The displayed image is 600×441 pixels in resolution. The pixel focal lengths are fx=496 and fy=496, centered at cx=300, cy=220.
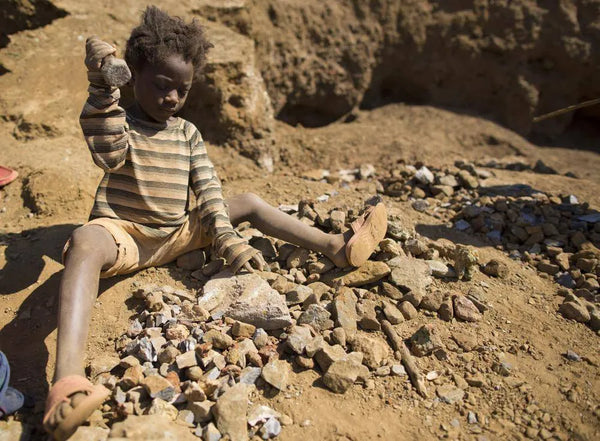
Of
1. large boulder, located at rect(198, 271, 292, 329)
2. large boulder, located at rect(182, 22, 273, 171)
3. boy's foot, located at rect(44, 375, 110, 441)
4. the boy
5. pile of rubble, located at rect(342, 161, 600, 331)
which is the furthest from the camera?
large boulder, located at rect(182, 22, 273, 171)

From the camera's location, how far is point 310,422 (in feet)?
6.36

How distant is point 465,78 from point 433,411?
4.11 metres

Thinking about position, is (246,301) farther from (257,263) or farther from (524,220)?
(524,220)

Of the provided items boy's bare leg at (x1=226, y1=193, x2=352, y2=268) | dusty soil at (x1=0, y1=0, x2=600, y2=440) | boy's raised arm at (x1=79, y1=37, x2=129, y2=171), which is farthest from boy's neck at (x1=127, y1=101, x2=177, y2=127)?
dusty soil at (x1=0, y1=0, x2=600, y2=440)

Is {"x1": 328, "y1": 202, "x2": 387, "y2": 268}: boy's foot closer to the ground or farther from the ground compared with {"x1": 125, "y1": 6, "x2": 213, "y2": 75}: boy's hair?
closer to the ground

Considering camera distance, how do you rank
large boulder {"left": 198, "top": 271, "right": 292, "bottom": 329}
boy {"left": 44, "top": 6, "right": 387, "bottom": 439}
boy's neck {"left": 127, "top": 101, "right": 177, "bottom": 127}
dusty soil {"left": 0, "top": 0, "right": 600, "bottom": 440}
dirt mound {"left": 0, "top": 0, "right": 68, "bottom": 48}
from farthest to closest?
dirt mound {"left": 0, "top": 0, "right": 68, "bottom": 48} < boy's neck {"left": 127, "top": 101, "right": 177, "bottom": 127} < large boulder {"left": 198, "top": 271, "right": 292, "bottom": 329} < boy {"left": 44, "top": 6, "right": 387, "bottom": 439} < dusty soil {"left": 0, "top": 0, "right": 600, "bottom": 440}

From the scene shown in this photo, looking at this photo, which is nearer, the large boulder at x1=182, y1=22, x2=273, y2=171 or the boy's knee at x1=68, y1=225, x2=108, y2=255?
the boy's knee at x1=68, y1=225, x2=108, y2=255

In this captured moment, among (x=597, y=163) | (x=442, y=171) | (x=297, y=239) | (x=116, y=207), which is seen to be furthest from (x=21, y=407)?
(x=597, y=163)

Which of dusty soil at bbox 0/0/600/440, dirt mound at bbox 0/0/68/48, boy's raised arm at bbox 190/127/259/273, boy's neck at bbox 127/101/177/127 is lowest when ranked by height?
dusty soil at bbox 0/0/600/440

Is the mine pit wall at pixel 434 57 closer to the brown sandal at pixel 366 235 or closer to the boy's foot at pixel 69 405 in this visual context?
the brown sandal at pixel 366 235

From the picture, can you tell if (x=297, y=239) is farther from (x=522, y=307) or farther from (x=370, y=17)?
(x=370, y=17)

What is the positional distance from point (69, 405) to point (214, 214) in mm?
1208

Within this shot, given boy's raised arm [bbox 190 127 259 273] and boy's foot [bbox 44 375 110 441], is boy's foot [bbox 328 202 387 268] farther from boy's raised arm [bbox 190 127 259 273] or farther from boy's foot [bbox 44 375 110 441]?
boy's foot [bbox 44 375 110 441]

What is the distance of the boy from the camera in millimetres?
2148
